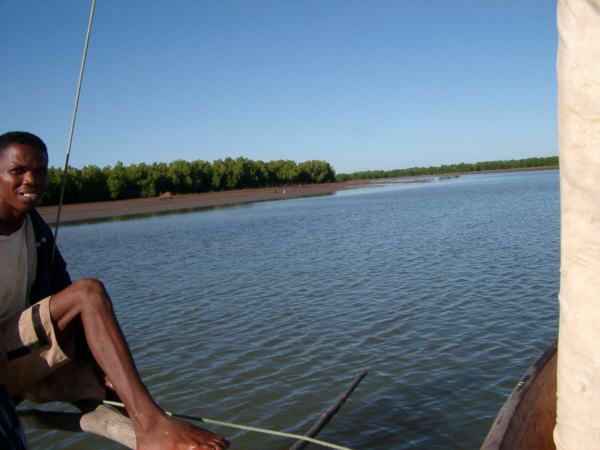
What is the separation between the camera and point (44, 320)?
2.36m

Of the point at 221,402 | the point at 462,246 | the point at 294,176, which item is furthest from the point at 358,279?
the point at 294,176

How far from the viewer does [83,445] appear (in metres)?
5.09

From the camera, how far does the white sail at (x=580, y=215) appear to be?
143cm

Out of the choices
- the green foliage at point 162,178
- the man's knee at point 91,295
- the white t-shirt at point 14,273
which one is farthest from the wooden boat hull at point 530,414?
the green foliage at point 162,178

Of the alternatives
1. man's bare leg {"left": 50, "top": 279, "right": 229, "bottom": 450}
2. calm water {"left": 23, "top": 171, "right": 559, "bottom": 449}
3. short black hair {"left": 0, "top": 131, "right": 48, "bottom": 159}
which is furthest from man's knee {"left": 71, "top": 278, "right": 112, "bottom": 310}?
calm water {"left": 23, "top": 171, "right": 559, "bottom": 449}

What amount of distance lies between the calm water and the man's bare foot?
3.03m

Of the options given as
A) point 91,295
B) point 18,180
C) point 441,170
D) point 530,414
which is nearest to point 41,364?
point 91,295

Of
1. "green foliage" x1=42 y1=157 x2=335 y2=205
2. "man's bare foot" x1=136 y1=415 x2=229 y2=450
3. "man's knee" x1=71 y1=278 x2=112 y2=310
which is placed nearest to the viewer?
"man's bare foot" x1=136 y1=415 x2=229 y2=450

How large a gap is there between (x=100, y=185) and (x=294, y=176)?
45.0 meters

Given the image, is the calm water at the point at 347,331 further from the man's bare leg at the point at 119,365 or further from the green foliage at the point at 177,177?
the green foliage at the point at 177,177

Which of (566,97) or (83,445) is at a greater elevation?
(566,97)

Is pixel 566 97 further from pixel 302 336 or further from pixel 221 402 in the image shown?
pixel 302 336

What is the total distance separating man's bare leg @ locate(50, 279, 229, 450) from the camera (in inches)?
77.4

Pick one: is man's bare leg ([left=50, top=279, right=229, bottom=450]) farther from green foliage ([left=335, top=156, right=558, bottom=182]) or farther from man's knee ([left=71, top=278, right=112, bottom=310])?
green foliage ([left=335, top=156, right=558, bottom=182])
